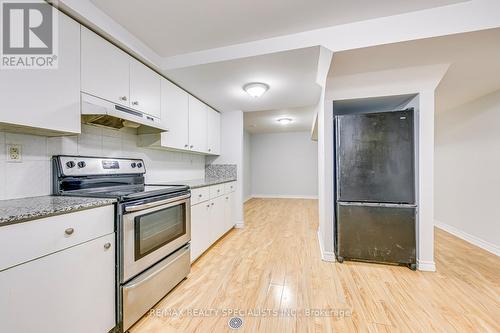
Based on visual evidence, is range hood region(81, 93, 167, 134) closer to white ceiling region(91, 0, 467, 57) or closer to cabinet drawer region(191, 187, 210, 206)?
white ceiling region(91, 0, 467, 57)

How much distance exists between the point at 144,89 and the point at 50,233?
5.06 ft

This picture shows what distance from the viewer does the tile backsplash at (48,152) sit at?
1330 millimetres

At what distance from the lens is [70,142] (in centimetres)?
167

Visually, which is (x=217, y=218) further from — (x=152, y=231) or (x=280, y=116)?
(x=280, y=116)

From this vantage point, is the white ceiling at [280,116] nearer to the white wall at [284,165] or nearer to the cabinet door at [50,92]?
the white wall at [284,165]

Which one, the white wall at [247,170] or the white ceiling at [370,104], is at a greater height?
the white ceiling at [370,104]

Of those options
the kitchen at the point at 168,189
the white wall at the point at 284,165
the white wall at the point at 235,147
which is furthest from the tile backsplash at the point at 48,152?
the white wall at the point at 284,165

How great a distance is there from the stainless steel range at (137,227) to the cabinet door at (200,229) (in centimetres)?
28

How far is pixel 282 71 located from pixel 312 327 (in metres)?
2.32

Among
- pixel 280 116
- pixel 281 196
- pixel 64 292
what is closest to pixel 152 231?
pixel 64 292

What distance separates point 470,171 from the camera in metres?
3.04

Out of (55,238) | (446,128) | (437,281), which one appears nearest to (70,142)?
(55,238)

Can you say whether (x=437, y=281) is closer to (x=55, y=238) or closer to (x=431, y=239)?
(x=431, y=239)

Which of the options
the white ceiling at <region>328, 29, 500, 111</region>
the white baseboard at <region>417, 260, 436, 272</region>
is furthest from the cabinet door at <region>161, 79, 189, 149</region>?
the white baseboard at <region>417, 260, 436, 272</region>
